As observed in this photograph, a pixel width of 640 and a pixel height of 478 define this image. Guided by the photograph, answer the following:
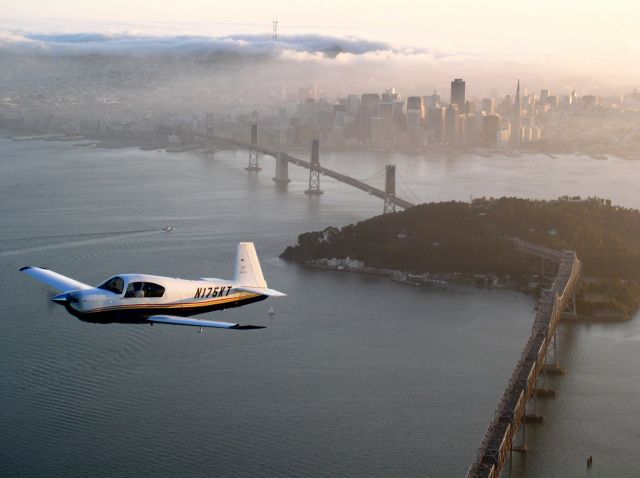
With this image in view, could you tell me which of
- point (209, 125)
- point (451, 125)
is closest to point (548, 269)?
point (209, 125)

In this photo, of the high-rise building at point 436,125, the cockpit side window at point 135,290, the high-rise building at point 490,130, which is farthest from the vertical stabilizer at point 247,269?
the high-rise building at point 490,130

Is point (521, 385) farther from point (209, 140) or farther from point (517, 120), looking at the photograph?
point (517, 120)

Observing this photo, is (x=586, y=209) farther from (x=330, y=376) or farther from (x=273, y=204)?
(x=330, y=376)

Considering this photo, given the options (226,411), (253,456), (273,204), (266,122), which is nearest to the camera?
(253,456)

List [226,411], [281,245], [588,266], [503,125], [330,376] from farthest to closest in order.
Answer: [503,125] < [281,245] < [588,266] < [330,376] < [226,411]

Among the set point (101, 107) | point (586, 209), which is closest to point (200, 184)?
point (101, 107)

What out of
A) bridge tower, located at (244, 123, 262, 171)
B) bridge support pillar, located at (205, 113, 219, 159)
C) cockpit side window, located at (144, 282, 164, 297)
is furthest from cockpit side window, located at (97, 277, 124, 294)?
bridge support pillar, located at (205, 113, 219, 159)

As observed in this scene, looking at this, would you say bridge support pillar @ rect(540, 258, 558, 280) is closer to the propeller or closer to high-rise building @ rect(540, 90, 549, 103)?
the propeller

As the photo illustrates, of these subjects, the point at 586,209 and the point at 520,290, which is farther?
the point at 586,209
